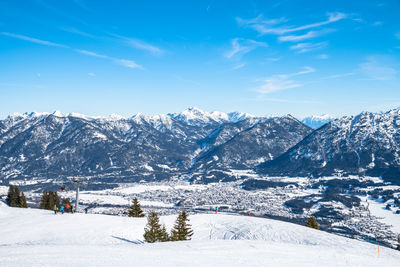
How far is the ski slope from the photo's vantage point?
2633 centimetres

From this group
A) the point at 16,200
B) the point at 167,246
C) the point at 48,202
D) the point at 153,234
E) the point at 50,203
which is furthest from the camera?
the point at 16,200

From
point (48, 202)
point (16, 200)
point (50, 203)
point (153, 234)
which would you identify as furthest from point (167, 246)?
point (16, 200)

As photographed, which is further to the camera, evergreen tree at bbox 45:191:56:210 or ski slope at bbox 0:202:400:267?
evergreen tree at bbox 45:191:56:210

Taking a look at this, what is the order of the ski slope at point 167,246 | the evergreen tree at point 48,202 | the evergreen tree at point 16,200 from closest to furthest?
the ski slope at point 167,246
the evergreen tree at point 48,202
the evergreen tree at point 16,200

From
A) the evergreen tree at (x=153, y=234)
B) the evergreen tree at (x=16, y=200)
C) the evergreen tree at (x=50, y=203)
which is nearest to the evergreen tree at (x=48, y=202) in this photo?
the evergreen tree at (x=50, y=203)

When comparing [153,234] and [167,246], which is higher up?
[167,246]

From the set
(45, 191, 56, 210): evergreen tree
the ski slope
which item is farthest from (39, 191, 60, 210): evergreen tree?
the ski slope

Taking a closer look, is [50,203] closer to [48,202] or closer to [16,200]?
[48,202]

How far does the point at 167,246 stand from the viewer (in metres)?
33.9

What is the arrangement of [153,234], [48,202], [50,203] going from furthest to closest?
[48,202], [50,203], [153,234]

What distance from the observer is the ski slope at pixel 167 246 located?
86.4 ft

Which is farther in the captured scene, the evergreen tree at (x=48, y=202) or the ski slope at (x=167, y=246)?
the evergreen tree at (x=48, y=202)

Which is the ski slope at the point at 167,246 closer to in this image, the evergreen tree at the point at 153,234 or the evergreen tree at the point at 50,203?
the evergreen tree at the point at 153,234

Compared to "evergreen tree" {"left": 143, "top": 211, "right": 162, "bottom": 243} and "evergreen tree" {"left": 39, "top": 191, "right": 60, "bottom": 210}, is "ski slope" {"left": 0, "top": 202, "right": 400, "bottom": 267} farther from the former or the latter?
"evergreen tree" {"left": 39, "top": 191, "right": 60, "bottom": 210}
